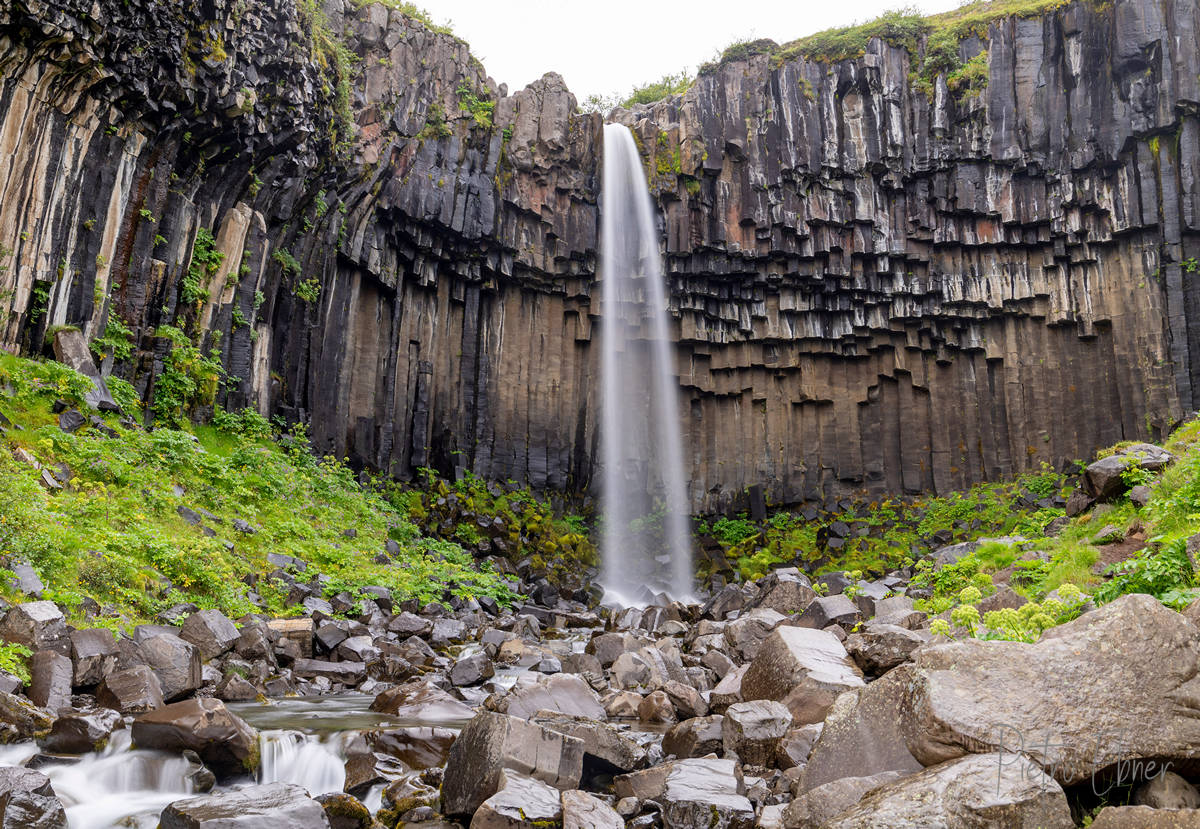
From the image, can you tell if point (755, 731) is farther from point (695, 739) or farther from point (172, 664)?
point (172, 664)

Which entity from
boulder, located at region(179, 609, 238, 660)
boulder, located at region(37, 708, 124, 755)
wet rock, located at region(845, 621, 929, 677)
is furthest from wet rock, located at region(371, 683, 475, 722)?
wet rock, located at region(845, 621, 929, 677)

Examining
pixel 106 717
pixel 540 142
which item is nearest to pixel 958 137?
pixel 540 142

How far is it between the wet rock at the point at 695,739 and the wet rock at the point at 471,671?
335cm

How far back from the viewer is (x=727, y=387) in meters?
27.7

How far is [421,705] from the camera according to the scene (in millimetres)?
7949

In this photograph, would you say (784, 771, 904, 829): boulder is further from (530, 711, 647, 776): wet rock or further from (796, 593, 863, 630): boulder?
(796, 593, 863, 630): boulder

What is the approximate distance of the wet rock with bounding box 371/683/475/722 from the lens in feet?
25.5

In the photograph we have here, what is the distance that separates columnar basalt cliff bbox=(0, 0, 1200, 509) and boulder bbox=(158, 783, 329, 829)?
14568mm

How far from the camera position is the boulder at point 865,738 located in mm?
4398

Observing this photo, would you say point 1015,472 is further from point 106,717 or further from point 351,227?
point 106,717

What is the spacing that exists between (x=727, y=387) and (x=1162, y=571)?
21944 mm

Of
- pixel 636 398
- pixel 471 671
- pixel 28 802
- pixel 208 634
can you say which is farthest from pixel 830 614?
pixel 636 398

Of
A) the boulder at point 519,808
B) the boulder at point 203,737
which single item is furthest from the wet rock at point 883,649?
the boulder at point 203,737

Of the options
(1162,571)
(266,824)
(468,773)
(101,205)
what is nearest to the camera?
(266,824)
